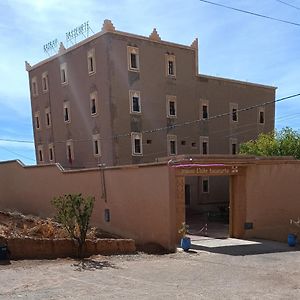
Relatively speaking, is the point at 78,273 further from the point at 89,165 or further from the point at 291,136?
the point at 291,136

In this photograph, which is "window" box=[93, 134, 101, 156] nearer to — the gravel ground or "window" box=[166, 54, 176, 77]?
"window" box=[166, 54, 176, 77]

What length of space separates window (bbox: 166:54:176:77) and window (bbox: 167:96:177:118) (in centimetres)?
217

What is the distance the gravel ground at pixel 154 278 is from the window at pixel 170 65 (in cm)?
2269

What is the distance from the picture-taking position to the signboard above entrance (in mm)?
16797

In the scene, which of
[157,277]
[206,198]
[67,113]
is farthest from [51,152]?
[157,277]

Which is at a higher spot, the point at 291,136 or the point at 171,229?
the point at 291,136

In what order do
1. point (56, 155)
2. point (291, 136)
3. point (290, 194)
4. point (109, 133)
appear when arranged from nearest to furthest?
point (290, 194) → point (109, 133) → point (291, 136) → point (56, 155)

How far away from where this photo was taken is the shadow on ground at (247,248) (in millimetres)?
15160

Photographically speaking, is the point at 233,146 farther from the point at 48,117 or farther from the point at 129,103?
the point at 48,117

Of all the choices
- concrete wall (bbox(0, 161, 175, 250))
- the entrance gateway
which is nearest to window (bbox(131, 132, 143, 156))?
concrete wall (bbox(0, 161, 175, 250))

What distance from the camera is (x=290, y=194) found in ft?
64.5

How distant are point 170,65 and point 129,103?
5.98 meters

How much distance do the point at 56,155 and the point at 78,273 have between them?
2798 centimetres

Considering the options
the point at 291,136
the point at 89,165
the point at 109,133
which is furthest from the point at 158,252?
the point at 291,136
